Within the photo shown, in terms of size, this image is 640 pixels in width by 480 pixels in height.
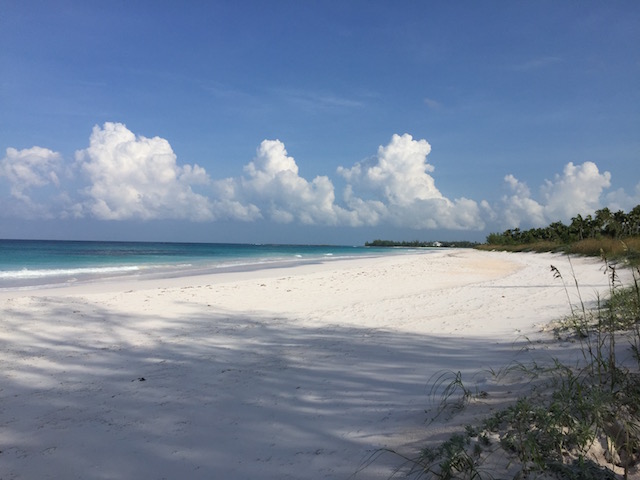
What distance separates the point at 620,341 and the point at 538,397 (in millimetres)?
2229

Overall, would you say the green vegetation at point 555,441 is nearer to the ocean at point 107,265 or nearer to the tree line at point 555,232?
the ocean at point 107,265

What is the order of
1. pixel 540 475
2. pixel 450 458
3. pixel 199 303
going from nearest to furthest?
1. pixel 540 475
2. pixel 450 458
3. pixel 199 303

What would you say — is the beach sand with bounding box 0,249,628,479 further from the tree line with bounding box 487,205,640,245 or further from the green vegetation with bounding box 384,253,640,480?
the tree line with bounding box 487,205,640,245

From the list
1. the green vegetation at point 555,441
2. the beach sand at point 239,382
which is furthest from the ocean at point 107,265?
the green vegetation at point 555,441

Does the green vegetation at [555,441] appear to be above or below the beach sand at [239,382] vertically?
above

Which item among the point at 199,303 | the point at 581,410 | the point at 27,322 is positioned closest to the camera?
the point at 581,410

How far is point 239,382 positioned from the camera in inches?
169

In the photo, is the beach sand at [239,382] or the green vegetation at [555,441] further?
the beach sand at [239,382]

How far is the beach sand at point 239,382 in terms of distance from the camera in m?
2.80

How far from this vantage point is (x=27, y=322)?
7.66 meters

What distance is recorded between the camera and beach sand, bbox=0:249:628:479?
2799 millimetres

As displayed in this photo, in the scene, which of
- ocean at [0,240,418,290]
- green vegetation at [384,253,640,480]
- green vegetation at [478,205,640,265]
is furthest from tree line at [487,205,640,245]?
green vegetation at [384,253,640,480]

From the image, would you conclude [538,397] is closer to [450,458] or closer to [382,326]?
[450,458]

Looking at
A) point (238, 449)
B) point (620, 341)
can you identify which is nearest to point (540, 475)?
point (238, 449)
